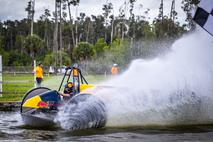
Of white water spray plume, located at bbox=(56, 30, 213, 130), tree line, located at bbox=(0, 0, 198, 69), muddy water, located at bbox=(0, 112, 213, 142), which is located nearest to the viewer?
muddy water, located at bbox=(0, 112, 213, 142)

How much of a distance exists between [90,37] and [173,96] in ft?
334

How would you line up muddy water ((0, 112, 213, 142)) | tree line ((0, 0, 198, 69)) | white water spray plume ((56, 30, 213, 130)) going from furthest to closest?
tree line ((0, 0, 198, 69)), white water spray plume ((56, 30, 213, 130)), muddy water ((0, 112, 213, 142))

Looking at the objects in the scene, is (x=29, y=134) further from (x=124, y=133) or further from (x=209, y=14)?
(x=209, y=14)

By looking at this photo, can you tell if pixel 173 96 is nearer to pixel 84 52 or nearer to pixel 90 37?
pixel 84 52

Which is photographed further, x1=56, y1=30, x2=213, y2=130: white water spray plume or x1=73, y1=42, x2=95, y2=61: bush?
x1=73, y1=42, x2=95, y2=61: bush

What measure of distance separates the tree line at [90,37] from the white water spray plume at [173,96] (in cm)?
731

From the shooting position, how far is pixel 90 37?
365 ft

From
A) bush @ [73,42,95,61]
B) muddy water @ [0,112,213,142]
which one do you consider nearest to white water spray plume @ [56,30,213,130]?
muddy water @ [0,112,213,142]

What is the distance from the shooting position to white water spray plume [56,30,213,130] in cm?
1004

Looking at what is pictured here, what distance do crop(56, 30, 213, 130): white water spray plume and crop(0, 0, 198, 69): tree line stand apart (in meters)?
7.31

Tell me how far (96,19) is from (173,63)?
10512 centimetres

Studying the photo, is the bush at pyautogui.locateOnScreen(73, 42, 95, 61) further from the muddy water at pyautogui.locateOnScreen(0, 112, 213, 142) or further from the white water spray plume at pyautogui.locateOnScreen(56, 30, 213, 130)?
the muddy water at pyautogui.locateOnScreen(0, 112, 213, 142)

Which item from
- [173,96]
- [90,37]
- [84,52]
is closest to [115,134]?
[173,96]

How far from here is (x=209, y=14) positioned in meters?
3.80
